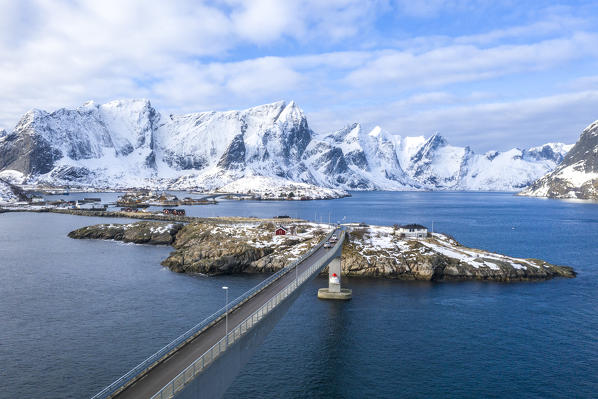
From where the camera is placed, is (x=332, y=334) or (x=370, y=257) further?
(x=370, y=257)

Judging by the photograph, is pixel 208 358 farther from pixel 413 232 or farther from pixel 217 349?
pixel 413 232

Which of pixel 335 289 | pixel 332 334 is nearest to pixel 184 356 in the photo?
pixel 332 334

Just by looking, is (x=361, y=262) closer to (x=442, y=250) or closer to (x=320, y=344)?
(x=442, y=250)

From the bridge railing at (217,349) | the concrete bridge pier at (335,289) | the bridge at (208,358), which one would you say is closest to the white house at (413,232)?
the concrete bridge pier at (335,289)

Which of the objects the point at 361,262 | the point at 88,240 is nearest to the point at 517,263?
the point at 361,262

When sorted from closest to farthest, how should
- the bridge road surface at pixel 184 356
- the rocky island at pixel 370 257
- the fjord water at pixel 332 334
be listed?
1. the bridge road surface at pixel 184 356
2. the fjord water at pixel 332 334
3. the rocky island at pixel 370 257

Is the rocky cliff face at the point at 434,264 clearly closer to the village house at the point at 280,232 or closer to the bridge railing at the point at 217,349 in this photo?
the village house at the point at 280,232
